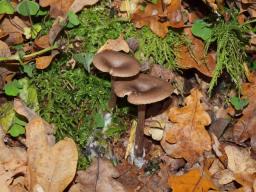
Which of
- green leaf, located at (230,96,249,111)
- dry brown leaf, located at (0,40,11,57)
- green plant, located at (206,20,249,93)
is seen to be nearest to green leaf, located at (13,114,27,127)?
dry brown leaf, located at (0,40,11,57)

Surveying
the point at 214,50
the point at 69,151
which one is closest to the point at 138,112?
the point at 69,151

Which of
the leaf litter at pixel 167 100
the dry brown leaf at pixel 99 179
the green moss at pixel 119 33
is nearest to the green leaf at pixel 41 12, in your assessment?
the leaf litter at pixel 167 100

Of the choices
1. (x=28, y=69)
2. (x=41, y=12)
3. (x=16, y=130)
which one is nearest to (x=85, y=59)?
(x=28, y=69)

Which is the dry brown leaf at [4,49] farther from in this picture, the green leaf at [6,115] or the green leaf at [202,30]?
the green leaf at [202,30]

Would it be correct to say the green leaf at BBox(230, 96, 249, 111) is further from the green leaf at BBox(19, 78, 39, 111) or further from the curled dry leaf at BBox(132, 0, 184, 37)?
the green leaf at BBox(19, 78, 39, 111)

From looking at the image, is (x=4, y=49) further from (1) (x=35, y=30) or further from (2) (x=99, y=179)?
(2) (x=99, y=179)
